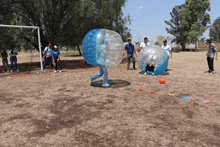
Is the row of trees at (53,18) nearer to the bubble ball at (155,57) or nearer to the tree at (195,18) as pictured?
the bubble ball at (155,57)

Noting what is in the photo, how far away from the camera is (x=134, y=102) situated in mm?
5547

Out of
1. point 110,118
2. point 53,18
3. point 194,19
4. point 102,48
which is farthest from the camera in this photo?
point 194,19

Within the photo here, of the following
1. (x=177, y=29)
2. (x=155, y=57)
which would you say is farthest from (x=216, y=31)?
(x=155, y=57)

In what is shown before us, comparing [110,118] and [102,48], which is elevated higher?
[102,48]

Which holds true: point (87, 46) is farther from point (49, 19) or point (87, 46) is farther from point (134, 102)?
point (49, 19)

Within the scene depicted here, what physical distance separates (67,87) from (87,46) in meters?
1.97

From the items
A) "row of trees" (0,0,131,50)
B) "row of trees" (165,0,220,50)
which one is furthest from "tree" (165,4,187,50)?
"row of trees" (0,0,131,50)

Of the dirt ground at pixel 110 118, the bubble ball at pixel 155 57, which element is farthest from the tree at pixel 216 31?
the dirt ground at pixel 110 118

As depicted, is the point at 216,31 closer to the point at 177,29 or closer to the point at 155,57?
the point at 177,29

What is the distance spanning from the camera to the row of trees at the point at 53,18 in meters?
13.4

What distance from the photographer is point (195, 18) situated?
43.8m

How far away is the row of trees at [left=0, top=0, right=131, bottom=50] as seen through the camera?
1338cm

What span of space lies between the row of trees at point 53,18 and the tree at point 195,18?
3068 centimetres

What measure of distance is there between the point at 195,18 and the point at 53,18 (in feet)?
129
